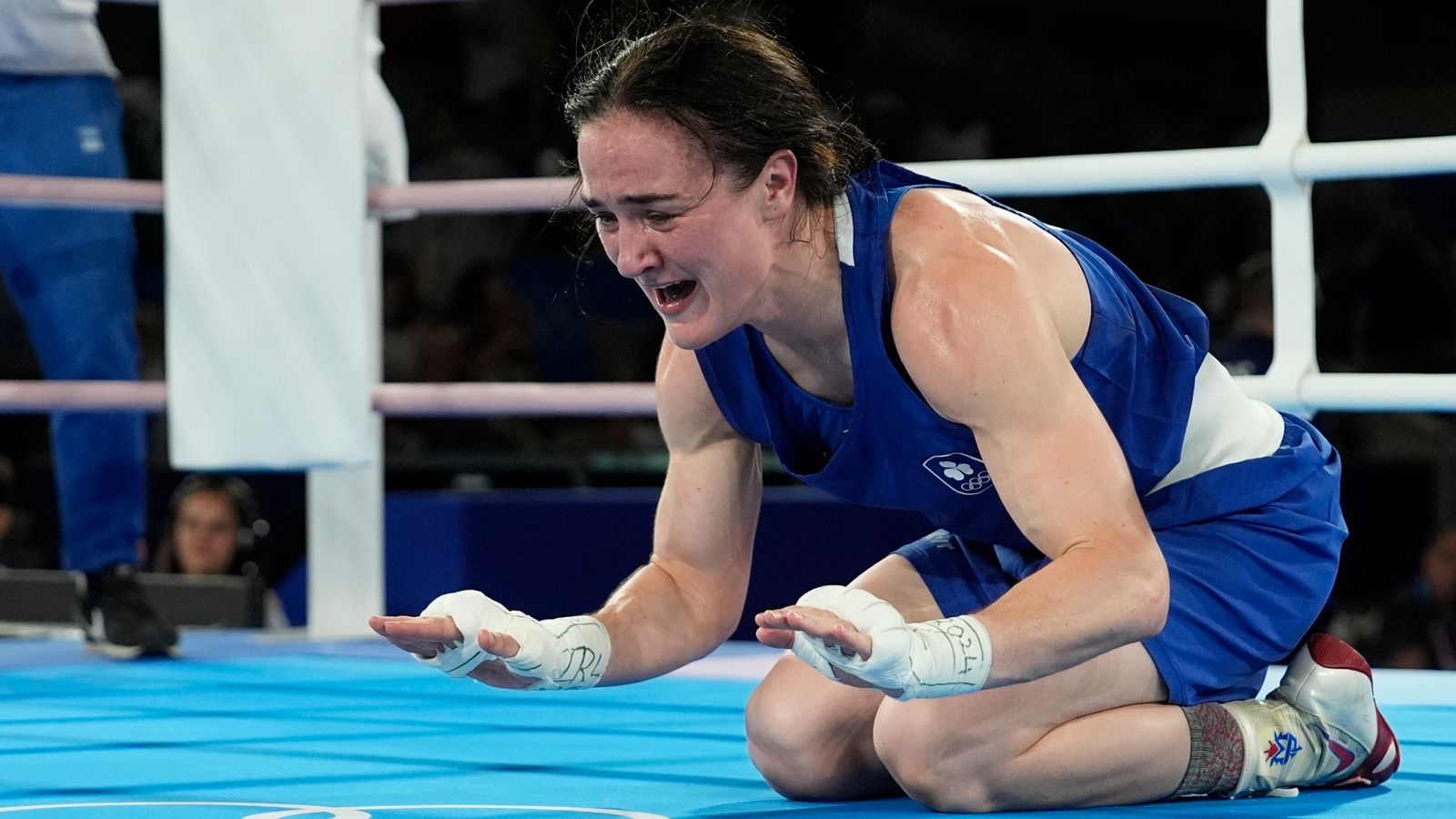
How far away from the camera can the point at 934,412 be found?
152 centimetres

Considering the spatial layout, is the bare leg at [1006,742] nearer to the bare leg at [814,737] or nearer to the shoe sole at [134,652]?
the bare leg at [814,737]

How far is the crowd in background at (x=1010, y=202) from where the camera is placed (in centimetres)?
555

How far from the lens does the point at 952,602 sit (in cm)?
180

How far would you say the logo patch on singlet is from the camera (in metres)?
1.56

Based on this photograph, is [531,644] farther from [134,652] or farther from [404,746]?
[134,652]

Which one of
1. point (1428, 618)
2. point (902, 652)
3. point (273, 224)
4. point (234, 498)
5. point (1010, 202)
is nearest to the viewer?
point (902, 652)

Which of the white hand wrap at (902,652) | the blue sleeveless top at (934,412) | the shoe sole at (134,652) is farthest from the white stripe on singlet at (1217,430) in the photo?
the shoe sole at (134,652)

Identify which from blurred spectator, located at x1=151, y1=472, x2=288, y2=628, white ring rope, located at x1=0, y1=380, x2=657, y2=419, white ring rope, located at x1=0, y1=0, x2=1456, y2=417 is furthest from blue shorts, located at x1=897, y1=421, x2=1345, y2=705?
blurred spectator, located at x1=151, y1=472, x2=288, y2=628

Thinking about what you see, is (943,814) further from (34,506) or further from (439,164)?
(439,164)

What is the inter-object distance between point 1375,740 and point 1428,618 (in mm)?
2818

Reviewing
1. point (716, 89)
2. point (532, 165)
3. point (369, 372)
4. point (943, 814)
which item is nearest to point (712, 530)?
point (943, 814)

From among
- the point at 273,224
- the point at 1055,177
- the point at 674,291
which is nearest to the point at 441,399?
the point at 273,224

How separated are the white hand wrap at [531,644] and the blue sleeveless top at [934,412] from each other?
22 centimetres

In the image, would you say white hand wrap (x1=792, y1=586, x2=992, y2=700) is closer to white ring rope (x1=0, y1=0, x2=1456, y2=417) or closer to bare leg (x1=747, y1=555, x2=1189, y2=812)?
bare leg (x1=747, y1=555, x2=1189, y2=812)
